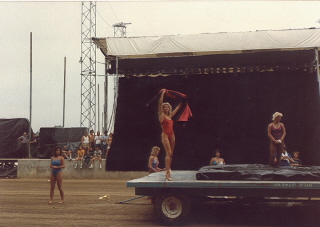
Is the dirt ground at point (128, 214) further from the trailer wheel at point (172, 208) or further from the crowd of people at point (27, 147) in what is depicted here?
the crowd of people at point (27, 147)

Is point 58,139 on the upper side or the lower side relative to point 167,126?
upper

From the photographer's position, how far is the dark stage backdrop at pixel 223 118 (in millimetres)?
20391

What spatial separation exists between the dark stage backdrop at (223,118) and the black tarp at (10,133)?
6.65 m

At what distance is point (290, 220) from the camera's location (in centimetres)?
1004

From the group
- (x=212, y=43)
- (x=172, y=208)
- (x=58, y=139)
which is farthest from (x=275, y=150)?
(x=58, y=139)

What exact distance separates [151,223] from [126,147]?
39.7 ft

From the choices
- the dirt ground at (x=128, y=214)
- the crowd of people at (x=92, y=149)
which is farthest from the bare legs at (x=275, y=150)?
the crowd of people at (x=92, y=149)

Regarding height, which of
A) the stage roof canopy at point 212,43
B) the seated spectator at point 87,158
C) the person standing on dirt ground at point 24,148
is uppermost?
the stage roof canopy at point 212,43

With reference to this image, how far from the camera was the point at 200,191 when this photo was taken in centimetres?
938

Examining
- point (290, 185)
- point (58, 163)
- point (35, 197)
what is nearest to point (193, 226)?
point (290, 185)

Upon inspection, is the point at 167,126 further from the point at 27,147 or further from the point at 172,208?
the point at 27,147

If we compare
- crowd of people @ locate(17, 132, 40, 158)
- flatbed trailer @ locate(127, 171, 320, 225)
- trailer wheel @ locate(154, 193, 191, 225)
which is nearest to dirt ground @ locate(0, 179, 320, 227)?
trailer wheel @ locate(154, 193, 191, 225)

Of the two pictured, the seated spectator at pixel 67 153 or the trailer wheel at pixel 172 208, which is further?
the seated spectator at pixel 67 153

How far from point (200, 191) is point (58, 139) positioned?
18254mm
